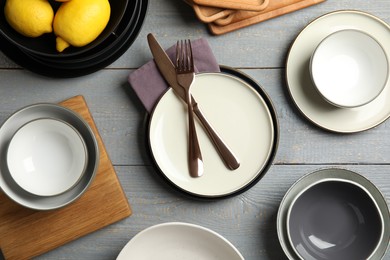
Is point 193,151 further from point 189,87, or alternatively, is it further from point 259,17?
point 259,17

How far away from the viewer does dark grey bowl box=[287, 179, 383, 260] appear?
0.78m

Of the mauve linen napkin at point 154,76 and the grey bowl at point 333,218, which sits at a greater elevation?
the mauve linen napkin at point 154,76

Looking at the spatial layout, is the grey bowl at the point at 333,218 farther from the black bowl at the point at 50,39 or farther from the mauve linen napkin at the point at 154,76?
the black bowl at the point at 50,39

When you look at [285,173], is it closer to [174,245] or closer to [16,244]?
[174,245]

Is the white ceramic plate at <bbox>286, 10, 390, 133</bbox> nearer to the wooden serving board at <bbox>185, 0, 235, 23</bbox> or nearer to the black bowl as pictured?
the wooden serving board at <bbox>185, 0, 235, 23</bbox>

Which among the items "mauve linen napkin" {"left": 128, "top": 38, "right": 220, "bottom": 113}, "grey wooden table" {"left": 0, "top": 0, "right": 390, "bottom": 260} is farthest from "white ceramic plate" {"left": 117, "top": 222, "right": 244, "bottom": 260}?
"mauve linen napkin" {"left": 128, "top": 38, "right": 220, "bottom": 113}

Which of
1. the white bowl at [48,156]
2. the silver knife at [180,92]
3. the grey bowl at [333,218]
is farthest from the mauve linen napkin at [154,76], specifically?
the grey bowl at [333,218]

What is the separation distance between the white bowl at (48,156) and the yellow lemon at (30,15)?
4.9 inches

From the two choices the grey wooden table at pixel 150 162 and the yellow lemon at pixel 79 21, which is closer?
the yellow lemon at pixel 79 21

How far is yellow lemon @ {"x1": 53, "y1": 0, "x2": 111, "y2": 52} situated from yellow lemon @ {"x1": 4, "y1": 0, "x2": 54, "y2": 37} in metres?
0.01

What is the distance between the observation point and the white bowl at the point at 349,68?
771mm

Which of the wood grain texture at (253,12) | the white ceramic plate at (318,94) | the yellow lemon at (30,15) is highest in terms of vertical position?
the yellow lemon at (30,15)

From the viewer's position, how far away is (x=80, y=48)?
0.74 meters

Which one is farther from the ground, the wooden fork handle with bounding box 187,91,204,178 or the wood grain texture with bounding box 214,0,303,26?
the wood grain texture with bounding box 214,0,303,26
